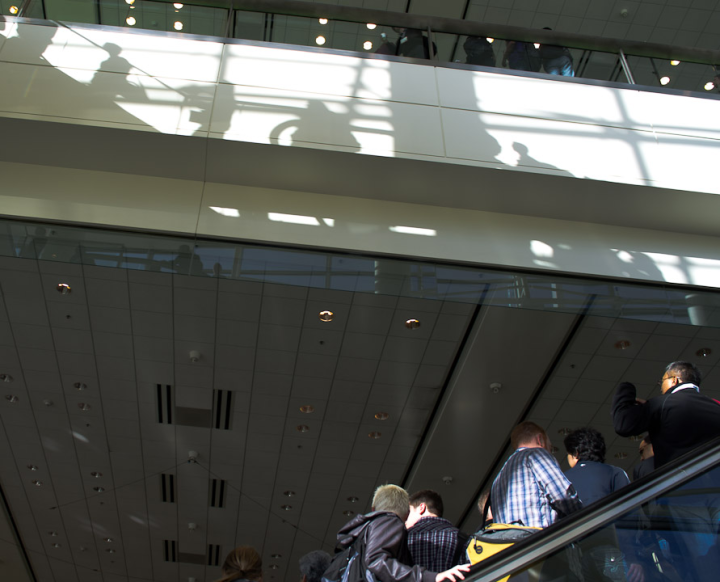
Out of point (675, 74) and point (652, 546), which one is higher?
point (675, 74)

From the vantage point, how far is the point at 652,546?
1.47 metres

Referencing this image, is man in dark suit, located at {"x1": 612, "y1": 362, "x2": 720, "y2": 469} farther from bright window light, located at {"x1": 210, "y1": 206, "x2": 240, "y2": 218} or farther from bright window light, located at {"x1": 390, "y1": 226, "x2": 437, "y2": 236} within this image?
bright window light, located at {"x1": 210, "y1": 206, "x2": 240, "y2": 218}

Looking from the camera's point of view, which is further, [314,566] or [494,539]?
[314,566]

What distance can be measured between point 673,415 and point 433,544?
1.30 meters

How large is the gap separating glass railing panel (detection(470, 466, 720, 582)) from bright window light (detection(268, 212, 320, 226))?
3479 mm

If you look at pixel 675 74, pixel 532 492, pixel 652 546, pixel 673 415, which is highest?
pixel 675 74

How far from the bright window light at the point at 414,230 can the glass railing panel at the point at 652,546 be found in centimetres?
337

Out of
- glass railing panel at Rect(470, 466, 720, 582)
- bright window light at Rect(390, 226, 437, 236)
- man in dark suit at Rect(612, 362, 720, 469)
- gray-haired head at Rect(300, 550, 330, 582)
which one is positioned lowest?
glass railing panel at Rect(470, 466, 720, 582)

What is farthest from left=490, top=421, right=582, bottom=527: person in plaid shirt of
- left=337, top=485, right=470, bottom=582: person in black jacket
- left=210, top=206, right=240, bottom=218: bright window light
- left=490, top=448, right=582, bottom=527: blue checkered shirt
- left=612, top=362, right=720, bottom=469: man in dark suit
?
left=210, top=206, right=240, bottom=218: bright window light

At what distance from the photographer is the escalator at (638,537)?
1445 mm

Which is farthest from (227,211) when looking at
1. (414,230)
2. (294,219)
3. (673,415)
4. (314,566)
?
(673,415)

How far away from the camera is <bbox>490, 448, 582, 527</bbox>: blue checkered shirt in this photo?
7.89ft

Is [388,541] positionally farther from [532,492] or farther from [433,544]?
[532,492]

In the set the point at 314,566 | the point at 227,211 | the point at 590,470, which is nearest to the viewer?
the point at 590,470
